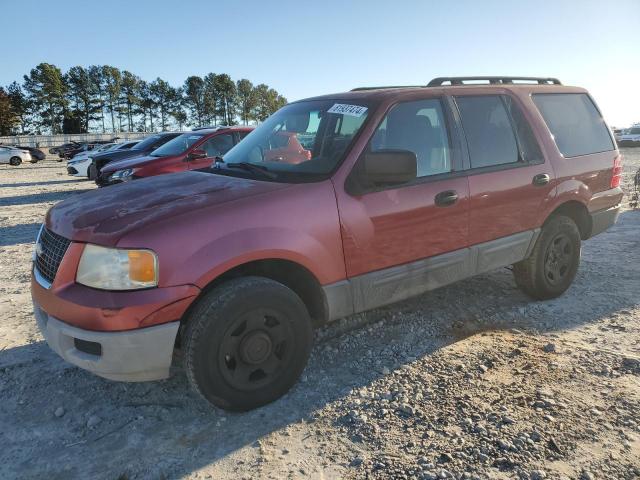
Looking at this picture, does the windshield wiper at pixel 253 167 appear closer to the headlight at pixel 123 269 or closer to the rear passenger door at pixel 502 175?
the headlight at pixel 123 269

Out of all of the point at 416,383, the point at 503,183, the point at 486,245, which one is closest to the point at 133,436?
the point at 416,383

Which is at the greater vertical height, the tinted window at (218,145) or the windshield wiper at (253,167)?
the tinted window at (218,145)

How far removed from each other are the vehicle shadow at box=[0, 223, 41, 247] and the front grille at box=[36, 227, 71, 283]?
540 centimetres

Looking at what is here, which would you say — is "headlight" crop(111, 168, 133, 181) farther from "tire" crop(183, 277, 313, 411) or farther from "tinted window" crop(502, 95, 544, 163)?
"tire" crop(183, 277, 313, 411)

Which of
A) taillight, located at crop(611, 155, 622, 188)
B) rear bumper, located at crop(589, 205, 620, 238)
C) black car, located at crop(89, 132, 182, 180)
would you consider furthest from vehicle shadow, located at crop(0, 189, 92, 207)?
taillight, located at crop(611, 155, 622, 188)

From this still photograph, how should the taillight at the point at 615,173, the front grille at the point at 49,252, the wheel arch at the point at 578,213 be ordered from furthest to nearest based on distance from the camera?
the taillight at the point at 615,173
the wheel arch at the point at 578,213
the front grille at the point at 49,252

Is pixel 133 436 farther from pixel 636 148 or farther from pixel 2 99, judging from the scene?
pixel 2 99

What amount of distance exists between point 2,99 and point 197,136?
69.1 meters

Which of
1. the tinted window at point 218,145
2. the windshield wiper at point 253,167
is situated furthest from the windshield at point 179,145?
the windshield wiper at point 253,167

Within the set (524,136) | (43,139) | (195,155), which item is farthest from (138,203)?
(43,139)

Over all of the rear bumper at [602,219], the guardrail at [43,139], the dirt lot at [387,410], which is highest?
the guardrail at [43,139]

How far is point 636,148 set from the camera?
110 feet

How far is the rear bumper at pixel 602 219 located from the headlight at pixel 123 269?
4.24 metres

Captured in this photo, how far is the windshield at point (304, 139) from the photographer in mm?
3334
